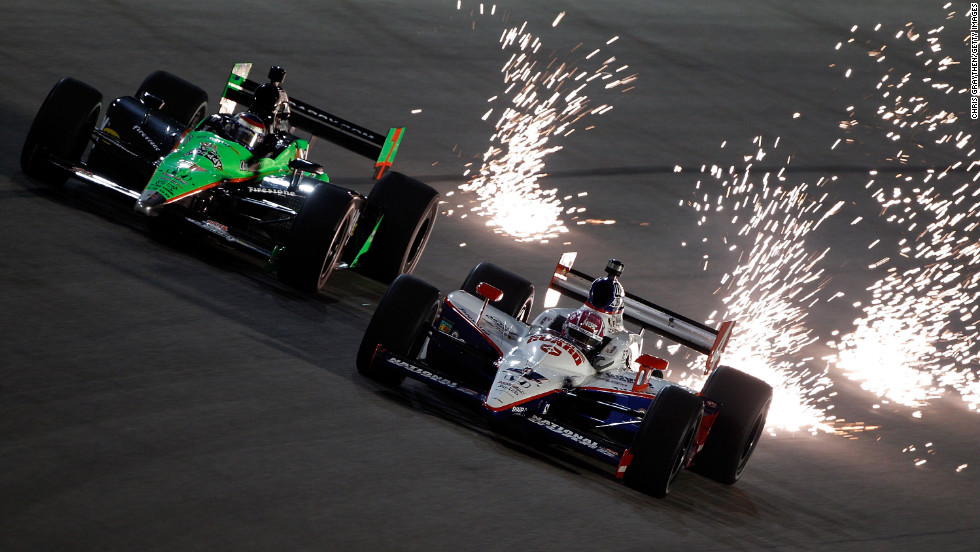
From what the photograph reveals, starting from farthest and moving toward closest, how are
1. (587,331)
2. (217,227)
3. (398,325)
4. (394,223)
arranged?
(394,223), (217,227), (587,331), (398,325)

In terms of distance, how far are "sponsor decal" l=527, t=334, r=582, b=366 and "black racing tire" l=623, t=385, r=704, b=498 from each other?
0.93 metres

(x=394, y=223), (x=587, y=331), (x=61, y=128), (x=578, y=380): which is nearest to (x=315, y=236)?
(x=394, y=223)

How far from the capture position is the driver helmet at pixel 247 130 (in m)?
12.7

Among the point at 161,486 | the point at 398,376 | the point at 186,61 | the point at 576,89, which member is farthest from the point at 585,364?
the point at 576,89

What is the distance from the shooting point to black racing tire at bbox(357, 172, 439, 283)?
1247 cm

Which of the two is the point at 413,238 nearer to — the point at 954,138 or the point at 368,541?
the point at 368,541

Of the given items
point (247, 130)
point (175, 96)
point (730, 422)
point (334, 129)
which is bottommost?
point (730, 422)

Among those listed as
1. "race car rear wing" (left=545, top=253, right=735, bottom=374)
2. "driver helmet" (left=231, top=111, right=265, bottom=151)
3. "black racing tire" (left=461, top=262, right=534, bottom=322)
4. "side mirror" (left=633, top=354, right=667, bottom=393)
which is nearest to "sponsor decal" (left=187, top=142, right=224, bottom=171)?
"driver helmet" (left=231, top=111, right=265, bottom=151)

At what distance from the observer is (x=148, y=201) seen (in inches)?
455

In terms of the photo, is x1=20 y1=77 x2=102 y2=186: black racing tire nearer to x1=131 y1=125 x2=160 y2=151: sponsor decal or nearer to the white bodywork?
x1=131 y1=125 x2=160 y2=151: sponsor decal

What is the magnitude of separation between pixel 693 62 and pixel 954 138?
5.13 meters

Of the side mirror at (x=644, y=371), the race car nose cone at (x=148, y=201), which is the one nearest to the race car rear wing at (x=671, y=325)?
the side mirror at (x=644, y=371)

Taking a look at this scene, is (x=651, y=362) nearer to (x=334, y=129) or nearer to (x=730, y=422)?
(x=730, y=422)

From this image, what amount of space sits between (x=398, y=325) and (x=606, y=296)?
173 cm
